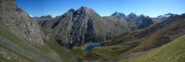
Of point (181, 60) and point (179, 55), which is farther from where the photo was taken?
point (179, 55)

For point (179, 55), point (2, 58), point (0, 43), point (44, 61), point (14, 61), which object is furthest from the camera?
point (44, 61)

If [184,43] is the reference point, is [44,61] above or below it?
below

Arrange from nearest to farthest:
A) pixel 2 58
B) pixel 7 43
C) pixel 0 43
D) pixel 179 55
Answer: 1. pixel 179 55
2. pixel 2 58
3. pixel 0 43
4. pixel 7 43

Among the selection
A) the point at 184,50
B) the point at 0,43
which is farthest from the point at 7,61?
the point at 184,50

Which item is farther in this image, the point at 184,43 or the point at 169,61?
the point at 184,43

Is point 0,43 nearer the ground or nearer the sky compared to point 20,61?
nearer the sky

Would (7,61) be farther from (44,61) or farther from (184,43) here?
(184,43)

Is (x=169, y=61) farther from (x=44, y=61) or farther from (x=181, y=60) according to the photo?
(x=44, y=61)

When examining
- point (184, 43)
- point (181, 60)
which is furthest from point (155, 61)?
point (181, 60)

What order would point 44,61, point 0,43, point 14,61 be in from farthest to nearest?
point 44,61 → point 0,43 → point 14,61
